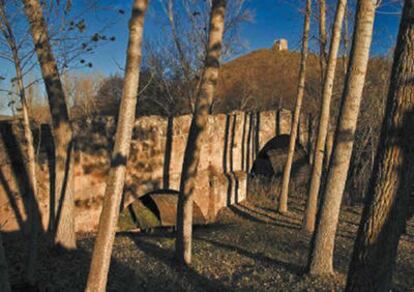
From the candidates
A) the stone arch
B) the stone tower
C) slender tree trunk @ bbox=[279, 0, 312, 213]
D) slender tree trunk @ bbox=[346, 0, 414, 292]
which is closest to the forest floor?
slender tree trunk @ bbox=[346, 0, 414, 292]

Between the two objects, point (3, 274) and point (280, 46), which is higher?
point (280, 46)

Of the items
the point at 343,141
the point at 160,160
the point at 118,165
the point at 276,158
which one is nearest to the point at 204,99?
the point at 118,165

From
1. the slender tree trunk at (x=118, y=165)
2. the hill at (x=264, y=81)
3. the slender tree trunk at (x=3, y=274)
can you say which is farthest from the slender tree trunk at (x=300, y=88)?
→ the hill at (x=264, y=81)

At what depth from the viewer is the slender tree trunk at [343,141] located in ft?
16.0

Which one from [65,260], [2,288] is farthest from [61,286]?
[2,288]

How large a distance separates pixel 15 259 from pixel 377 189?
6.07 meters

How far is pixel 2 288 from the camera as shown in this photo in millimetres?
3232

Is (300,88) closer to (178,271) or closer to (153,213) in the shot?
(153,213)

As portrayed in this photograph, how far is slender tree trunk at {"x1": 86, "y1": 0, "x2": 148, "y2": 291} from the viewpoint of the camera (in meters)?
4.11

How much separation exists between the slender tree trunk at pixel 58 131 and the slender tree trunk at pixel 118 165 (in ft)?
6.93

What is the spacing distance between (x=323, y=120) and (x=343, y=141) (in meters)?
3.34

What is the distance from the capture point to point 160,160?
10.4 meters

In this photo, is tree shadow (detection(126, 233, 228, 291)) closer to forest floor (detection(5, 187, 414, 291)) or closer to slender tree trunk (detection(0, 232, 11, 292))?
forest floor (detection(5, 187, 414, 291))

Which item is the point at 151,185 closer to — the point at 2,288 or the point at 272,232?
the point at 272,232
